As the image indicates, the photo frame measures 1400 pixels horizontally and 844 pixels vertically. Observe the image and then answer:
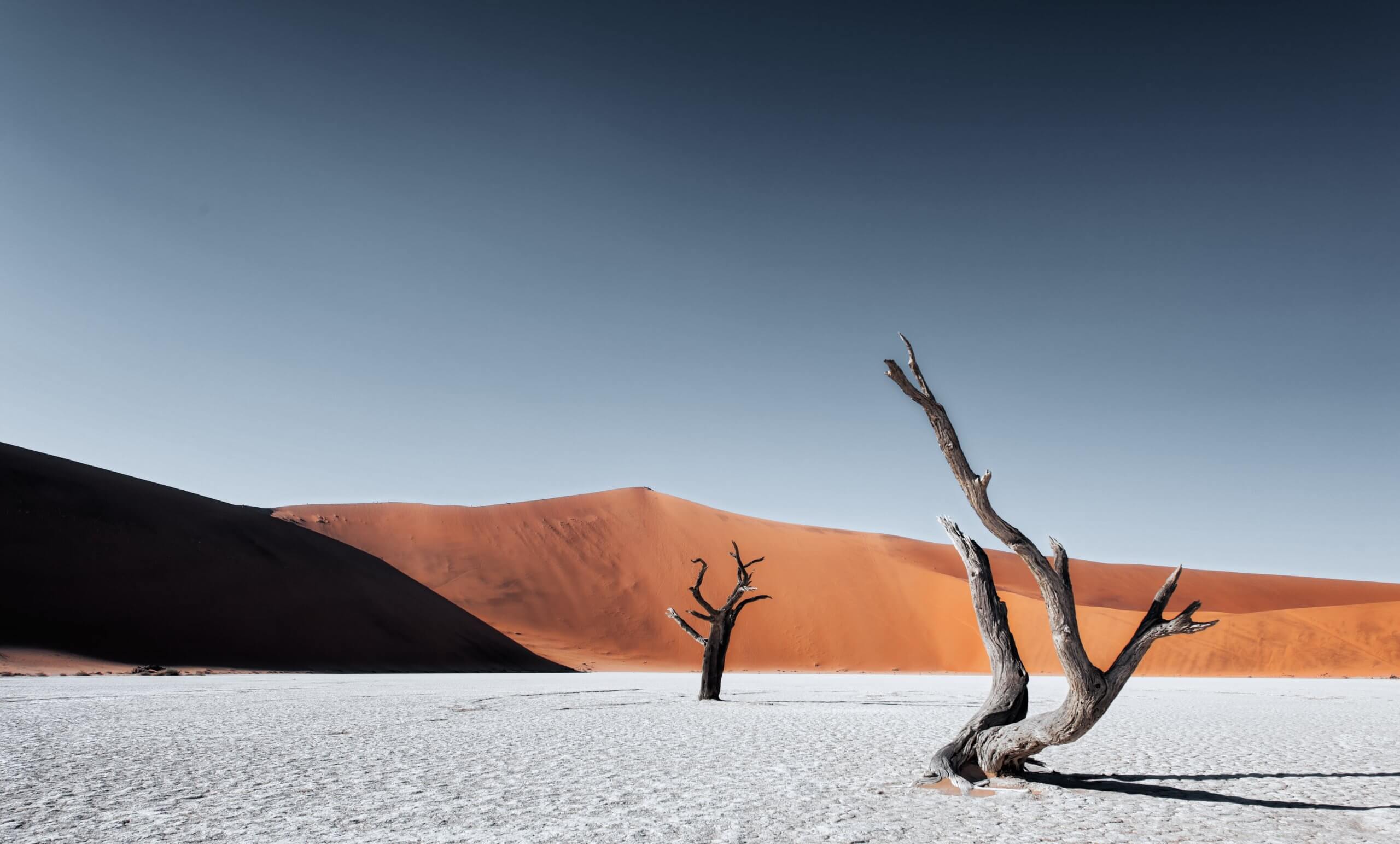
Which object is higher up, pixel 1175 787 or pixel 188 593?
pixel 188 593

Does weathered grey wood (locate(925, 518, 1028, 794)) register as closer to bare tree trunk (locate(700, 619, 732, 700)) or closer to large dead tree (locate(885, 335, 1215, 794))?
large dead tree (locate(885, 335, 1215, 794))

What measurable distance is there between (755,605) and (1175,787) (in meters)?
52.1

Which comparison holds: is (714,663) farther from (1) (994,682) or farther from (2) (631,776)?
(1) (994,682)

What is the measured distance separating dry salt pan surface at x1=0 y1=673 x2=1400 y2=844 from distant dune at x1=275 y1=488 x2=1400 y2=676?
104ft

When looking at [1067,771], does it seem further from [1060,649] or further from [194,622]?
[194,622]

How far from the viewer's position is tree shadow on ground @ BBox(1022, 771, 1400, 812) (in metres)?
6.41

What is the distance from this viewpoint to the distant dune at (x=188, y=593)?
28578 millimetres

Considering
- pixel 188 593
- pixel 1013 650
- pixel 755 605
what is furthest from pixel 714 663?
pixel 755 605

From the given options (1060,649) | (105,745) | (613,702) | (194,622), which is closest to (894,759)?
(1060,649)

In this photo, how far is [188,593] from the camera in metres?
32.8

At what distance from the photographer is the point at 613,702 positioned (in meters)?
17.5

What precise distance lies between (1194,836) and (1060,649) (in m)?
1.43

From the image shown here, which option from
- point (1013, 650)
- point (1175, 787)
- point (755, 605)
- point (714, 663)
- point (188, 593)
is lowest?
point (1175, 787)

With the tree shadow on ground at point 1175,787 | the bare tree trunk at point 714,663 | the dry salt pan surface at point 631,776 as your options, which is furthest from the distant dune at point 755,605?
the tree shadow on ground at point 1175,787
